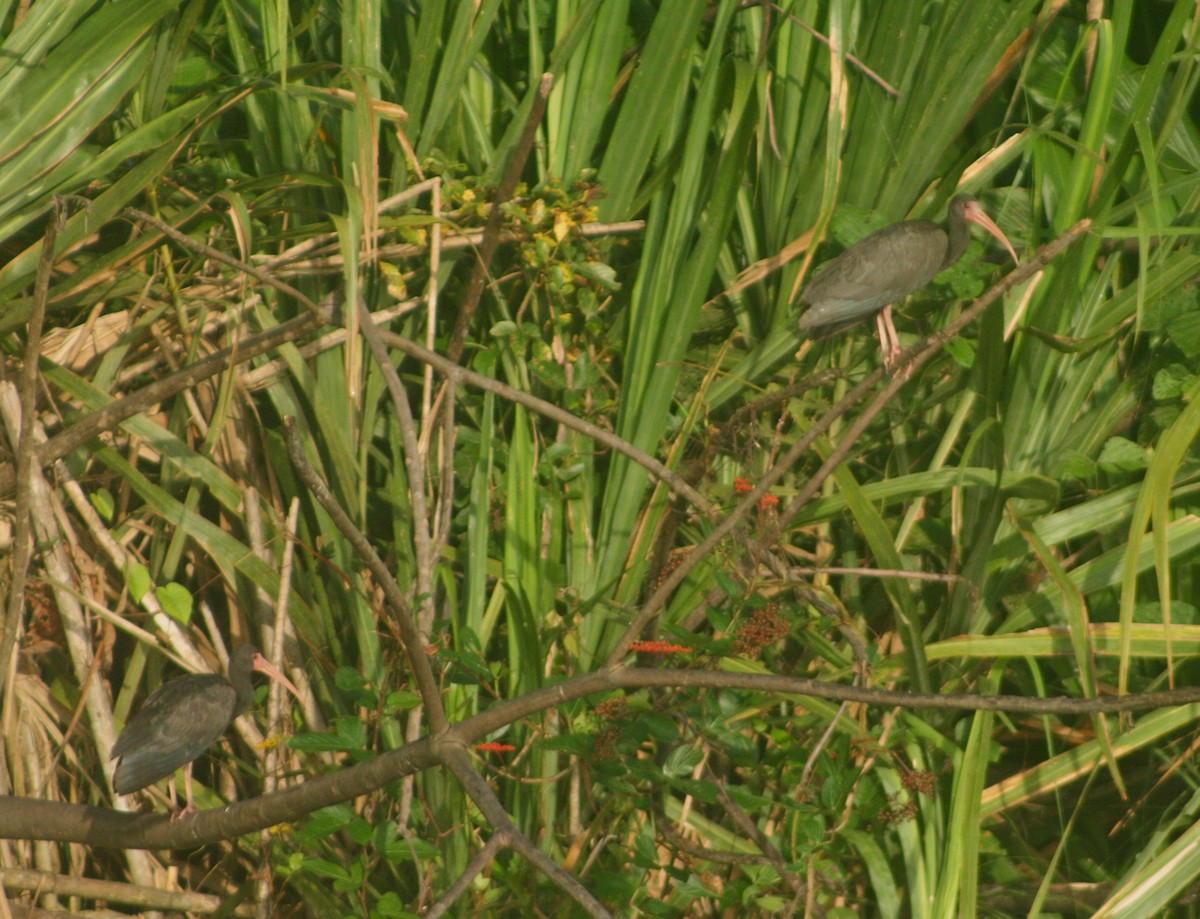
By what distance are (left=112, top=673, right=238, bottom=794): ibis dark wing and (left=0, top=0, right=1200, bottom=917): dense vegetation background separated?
197 mm

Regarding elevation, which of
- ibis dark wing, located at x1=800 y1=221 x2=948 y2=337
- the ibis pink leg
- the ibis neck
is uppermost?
ibis dark wing, located at x1=800 y1=221 x2=948 y2=337

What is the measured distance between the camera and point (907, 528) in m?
3.34

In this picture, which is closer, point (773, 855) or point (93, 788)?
point (773, 855)

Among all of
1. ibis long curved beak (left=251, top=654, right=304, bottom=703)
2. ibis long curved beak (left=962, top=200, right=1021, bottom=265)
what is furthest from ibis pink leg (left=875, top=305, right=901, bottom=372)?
ibis long curved beak (left=251, top=654, right=304, bottom=703)

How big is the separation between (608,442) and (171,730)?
108 cm

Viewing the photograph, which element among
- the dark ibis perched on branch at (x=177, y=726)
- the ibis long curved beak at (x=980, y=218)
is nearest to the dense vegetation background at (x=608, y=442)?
the ibis long curved beak at (x=980, y=218)

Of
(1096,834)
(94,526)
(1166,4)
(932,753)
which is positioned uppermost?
(1166,4)

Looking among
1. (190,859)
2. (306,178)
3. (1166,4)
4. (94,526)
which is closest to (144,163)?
(306,178)

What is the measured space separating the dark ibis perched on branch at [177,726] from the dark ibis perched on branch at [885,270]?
59.9 inches

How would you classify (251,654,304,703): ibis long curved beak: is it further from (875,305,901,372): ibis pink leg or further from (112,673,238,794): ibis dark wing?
(875,305,901,372): ibis pink leg

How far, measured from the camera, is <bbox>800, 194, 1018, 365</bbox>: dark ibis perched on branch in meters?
3.18

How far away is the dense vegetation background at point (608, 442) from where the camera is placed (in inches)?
116

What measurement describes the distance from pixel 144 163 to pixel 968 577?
81.9 inches

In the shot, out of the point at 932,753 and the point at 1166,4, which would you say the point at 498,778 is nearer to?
the point at 932,753
